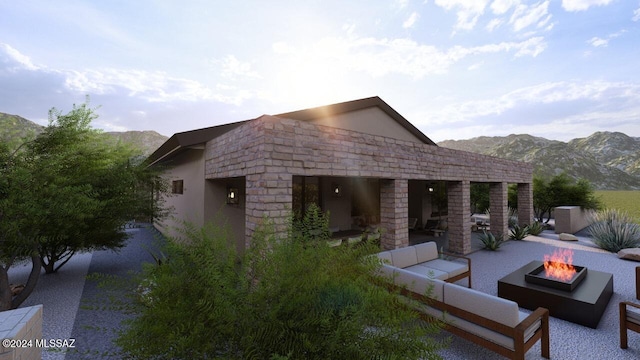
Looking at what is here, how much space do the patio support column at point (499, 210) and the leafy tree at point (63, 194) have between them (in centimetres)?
1291

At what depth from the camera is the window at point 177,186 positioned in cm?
971

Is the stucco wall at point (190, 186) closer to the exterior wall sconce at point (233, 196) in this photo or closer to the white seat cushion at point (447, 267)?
the exterior wall sconce at point (233, 196)

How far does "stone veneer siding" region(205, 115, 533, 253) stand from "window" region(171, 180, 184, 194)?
9.93ft

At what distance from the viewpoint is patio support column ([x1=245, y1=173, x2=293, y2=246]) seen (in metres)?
4.67

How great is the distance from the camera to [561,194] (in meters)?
15.1

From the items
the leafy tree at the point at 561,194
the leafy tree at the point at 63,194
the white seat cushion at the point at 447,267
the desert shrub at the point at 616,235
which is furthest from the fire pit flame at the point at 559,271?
the leafy tree at the point at 561,194

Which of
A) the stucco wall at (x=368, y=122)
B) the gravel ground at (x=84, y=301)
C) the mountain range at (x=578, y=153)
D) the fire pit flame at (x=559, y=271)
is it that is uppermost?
the mountain range at (x=578, y=153)

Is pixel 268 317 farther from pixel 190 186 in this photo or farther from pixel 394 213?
pixel 190 186

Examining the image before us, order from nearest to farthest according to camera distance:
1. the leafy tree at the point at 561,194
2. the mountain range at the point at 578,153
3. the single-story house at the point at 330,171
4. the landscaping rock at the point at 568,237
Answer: the single-story house at the point at 330,171 → the landscaping rock at the point at 568,237 → the leafy tree at the point at 561,194 → the mountain range at the point at 578,153

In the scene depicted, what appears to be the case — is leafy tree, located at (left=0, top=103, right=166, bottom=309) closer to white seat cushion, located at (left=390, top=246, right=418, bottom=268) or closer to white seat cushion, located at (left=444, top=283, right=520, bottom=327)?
white seat cushion, located at (left=390, top=246, right=418, bottom=268)

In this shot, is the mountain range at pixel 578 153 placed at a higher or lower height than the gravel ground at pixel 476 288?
higher

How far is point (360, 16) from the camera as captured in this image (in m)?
7.73

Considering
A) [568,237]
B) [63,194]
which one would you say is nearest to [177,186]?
[63,194]

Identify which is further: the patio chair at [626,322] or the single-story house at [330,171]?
the single-story house at [330,171]
